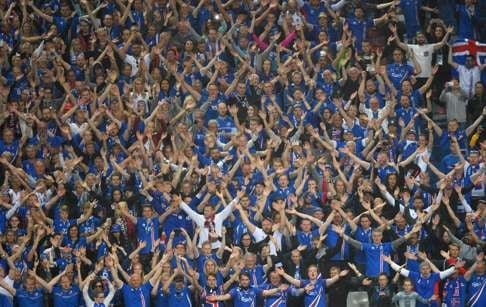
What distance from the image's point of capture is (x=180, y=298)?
19.4m

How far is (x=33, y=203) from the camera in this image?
20.7 m

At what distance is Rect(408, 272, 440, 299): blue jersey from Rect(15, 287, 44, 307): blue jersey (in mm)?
5151

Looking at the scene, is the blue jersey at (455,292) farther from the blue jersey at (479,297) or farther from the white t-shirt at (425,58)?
the white t-shirt at (425,58)

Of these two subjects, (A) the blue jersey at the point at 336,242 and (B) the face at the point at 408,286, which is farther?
(A) the blue jersey at the point at 336,242

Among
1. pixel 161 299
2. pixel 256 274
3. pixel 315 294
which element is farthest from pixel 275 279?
pixel 161 299

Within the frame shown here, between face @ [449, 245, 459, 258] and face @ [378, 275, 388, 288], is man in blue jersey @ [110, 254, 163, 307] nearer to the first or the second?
face @ [378, 275, 388, 288]

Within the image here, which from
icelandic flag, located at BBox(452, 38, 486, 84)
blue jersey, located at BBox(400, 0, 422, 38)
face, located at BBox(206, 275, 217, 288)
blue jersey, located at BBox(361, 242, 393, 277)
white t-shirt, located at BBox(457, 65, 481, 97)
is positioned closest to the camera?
face, located at BBox(206, 275, 217, 288)

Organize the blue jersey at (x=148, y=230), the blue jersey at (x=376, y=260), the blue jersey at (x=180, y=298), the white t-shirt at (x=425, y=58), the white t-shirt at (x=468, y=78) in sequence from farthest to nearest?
Answer: the white t-shirt at (x=425, y=58), the white t-shirt at (x=468, y=78), the blue jersey at (x=148, y=230), the blue jersey at (x=376, y=260), the blue jersey at (x=180, y=298)

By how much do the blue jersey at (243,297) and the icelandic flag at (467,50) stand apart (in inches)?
249

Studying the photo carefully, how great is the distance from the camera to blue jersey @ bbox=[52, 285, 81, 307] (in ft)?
64.3

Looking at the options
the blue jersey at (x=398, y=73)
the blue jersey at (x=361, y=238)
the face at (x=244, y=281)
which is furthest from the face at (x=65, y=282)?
the blue jersey at (x=398, y=73)

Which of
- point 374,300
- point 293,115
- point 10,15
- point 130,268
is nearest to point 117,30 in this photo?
point 10,15

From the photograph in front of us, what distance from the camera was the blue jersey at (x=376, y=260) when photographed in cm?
1983

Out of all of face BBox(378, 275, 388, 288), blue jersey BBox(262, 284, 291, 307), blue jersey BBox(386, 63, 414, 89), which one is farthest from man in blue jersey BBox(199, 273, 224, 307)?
blue jersey BBox(386, 63, 414, 89)
